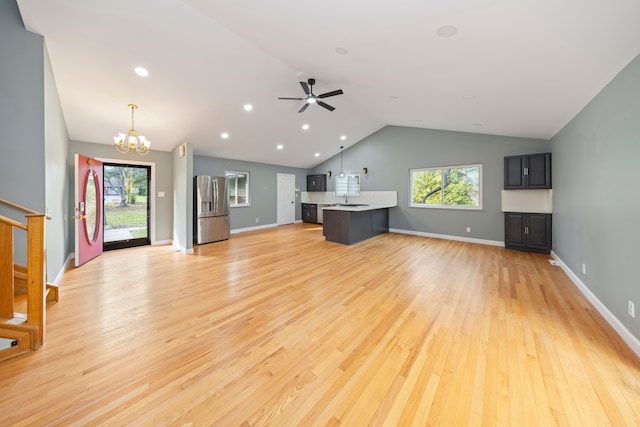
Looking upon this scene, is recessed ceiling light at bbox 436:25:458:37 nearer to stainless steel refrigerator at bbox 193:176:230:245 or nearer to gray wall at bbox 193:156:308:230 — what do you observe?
stainless steel refrigerator at bbox 193:176:230:245

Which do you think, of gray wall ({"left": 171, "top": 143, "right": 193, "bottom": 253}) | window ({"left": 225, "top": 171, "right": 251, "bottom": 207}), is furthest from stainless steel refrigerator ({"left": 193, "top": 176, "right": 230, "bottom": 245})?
window ({"left": 225, "top": 171, "right": 251, "bottom": 207})

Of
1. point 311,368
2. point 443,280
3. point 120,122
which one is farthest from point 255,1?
point 443,280

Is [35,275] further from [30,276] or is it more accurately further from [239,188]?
[239,188]

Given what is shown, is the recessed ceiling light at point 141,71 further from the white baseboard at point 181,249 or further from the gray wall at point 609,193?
the gray wall at point 609,193

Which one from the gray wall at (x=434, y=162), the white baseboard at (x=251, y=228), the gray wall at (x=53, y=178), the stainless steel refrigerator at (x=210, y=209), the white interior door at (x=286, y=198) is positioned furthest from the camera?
the white interior door at (x=286, y=198)

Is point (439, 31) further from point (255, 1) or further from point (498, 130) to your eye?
point (498, 130)

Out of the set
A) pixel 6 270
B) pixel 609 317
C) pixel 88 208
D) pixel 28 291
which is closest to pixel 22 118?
pixel 6 270

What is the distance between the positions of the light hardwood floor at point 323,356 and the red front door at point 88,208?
3.35 ft

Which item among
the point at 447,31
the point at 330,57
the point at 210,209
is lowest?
the point at 210,209

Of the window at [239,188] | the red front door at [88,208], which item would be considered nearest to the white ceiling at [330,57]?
the red front door at [88,208]

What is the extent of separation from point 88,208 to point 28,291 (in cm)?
317

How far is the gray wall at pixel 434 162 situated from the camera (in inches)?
217

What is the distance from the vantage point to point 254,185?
7.87 metres

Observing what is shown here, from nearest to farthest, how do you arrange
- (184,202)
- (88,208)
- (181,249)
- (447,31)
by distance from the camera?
(447,31) → (88,208) → (184,202) → (181,249)
